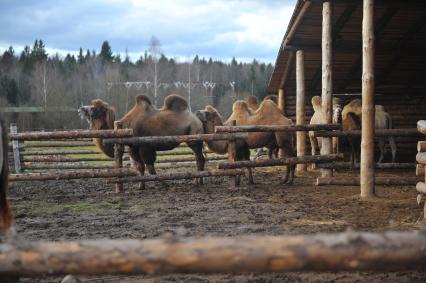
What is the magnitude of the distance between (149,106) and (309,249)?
364 inches

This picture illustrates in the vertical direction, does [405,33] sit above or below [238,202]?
above

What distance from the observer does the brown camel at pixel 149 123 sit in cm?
1048

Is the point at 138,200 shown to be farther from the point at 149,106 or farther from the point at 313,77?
the point at 313,77

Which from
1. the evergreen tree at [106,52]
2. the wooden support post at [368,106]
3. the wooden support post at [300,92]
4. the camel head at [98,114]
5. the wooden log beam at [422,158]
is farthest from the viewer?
the evergreen tree at [106,52]

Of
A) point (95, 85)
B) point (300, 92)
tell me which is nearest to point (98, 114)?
point (300, 92)

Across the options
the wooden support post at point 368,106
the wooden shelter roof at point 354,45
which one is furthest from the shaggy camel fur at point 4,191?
the wooden shelter roof at point 354,45

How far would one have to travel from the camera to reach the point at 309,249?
2.04 meters

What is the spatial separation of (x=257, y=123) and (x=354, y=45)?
4.43 m

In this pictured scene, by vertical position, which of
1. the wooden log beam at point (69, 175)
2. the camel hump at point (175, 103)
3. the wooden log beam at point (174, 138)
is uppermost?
the camel hump at point (175, 103)

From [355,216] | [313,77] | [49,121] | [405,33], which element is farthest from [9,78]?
[355,216]

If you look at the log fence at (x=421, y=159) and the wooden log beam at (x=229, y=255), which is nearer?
the wooden log beam at (x=229, y=255)

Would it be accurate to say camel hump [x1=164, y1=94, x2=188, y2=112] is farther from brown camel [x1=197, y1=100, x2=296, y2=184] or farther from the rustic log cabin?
the rustic log cabin

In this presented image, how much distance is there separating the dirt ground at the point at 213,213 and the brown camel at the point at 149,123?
806 mm

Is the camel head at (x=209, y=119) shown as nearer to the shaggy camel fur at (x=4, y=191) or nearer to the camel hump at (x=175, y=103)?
the camel hump at (x=175, y=103)
